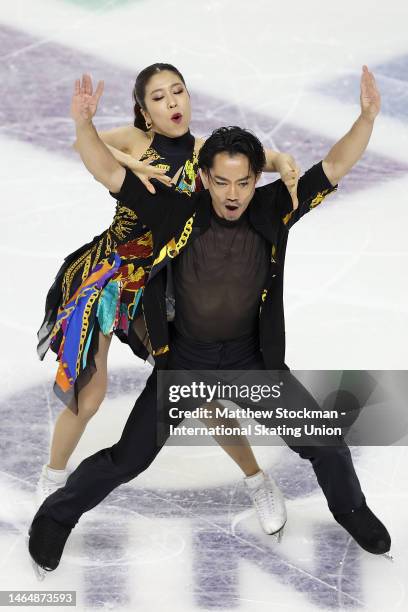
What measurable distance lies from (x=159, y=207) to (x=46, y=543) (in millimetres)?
1175

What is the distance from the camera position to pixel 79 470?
173 inches

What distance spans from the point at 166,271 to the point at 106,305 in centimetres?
42

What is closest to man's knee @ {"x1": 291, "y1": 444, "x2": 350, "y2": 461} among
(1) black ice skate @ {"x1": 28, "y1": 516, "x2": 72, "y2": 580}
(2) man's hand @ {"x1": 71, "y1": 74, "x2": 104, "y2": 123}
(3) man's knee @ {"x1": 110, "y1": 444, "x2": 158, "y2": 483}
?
(3) man's knee @ {"x1": 110, "y1": 444, "x2": 158, "y2": 483}

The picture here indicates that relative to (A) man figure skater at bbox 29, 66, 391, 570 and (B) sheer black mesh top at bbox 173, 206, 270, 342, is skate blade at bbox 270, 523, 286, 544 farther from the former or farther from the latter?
(B) sheer black mesh top at bbox 173, 206, 270, 342

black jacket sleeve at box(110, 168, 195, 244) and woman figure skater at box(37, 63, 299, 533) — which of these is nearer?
black jacket sleeve at box(110, 168, 195, 244)

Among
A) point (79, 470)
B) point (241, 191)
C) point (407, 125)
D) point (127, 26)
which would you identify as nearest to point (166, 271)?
point (241, 191)

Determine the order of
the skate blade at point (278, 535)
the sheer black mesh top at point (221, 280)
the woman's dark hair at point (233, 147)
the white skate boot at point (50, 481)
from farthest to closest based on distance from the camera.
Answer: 1. the white skate boot at point (50, 481)
2. the skate blade at point (278, 535)
3. the sheer black mesh top at point (221, 280)
4. the woman's dark hair at point (233, 147)

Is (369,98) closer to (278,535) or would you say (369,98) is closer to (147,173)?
(147,173)

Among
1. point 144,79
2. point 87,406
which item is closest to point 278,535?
point 87,406

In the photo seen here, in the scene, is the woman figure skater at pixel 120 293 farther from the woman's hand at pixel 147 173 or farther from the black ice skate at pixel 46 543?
the black ice skate at pixel 46 543

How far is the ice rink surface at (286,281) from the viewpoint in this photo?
4441mm

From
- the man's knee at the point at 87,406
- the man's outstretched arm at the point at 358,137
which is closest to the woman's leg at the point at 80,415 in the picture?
the man's knee at the point at 87,406

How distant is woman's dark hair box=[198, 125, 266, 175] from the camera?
13.3 ft

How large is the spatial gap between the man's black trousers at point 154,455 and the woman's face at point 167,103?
Result: 699mm
